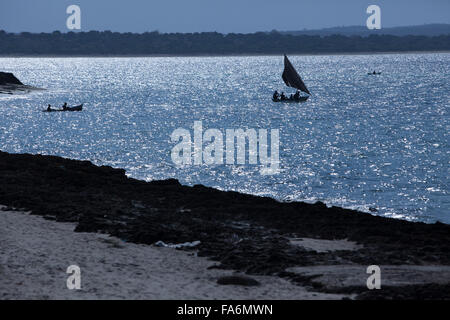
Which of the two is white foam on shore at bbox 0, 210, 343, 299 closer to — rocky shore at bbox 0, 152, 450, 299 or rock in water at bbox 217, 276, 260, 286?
rock in water at bbox 217, 276, 260, 286

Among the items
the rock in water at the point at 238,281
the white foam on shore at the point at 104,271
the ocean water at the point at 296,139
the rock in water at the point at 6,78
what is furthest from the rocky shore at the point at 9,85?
the rock in water at the point at 238,281

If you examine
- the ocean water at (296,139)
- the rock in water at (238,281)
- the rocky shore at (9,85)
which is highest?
the rocky shore at (9,85)

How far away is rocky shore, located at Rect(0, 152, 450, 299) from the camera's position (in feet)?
60.5

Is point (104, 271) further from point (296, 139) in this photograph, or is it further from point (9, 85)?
point (9, 85)

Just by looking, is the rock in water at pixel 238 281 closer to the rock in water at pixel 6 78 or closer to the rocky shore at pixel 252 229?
the rocky shore at pixel 252 229

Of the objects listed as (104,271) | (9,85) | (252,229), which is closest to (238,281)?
(104,271)

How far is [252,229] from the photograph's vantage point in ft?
81.9

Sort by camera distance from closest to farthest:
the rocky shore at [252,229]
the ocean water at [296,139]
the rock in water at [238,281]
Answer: the rock in water at [238,281] → the rocky shore at [252,229] → the ocean water at [296,139]

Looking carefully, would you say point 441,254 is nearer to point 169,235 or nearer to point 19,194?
point 169,235

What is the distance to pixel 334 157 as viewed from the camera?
55.4 m

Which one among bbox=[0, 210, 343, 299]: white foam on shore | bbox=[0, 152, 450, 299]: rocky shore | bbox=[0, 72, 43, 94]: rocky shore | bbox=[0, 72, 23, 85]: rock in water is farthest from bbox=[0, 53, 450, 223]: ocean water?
bbox=[0, 210, 343, 299]: white foam on shore

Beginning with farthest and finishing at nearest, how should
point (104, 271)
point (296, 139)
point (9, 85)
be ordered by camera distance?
point (9, 85)
point (296, 139)
point (104, 271)

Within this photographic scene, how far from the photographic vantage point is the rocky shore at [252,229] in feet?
60.5

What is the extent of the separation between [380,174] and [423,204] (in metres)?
10.2
